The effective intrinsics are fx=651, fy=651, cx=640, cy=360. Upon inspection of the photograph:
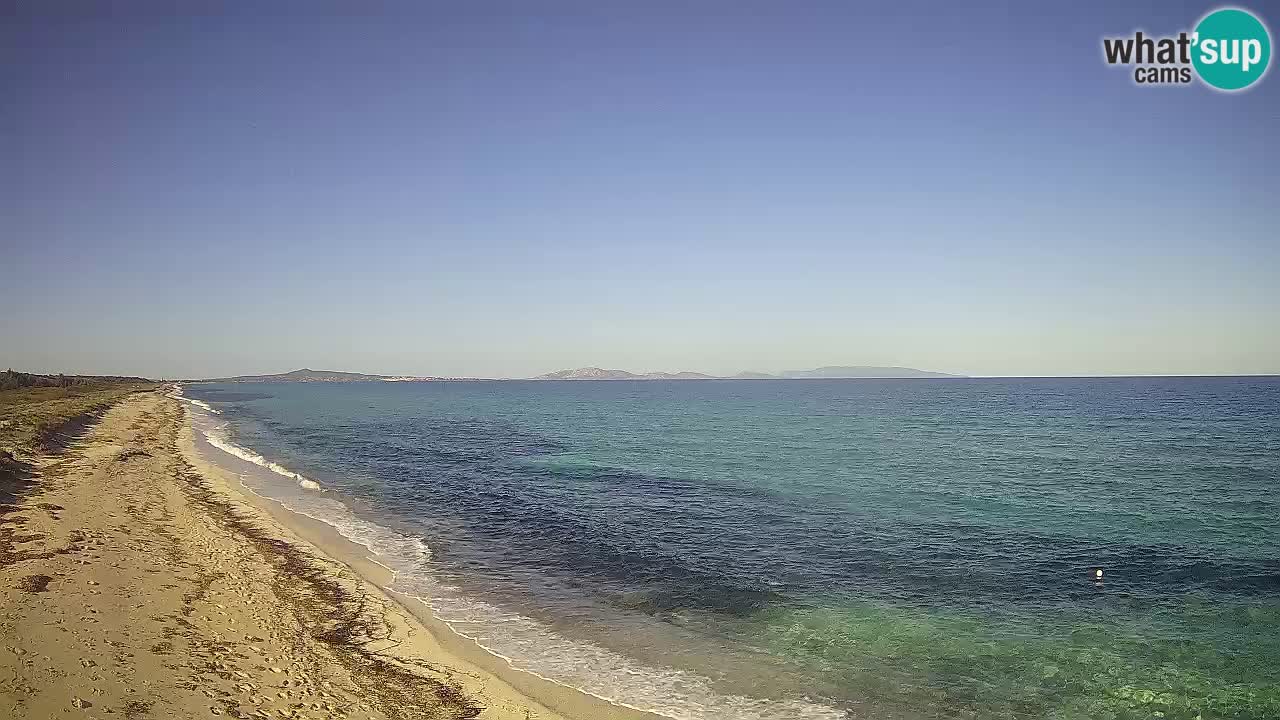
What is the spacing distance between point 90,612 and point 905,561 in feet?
64.4

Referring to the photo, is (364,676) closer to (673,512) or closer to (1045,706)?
(1045,706)

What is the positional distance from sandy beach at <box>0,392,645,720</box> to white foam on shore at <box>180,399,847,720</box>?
42 centimetres

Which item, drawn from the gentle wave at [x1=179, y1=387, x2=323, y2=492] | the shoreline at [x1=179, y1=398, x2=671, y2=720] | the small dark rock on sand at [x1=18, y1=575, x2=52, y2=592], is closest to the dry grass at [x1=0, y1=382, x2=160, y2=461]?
the gentle wave at [x1=179, y1=387, x2=323, y2=492]

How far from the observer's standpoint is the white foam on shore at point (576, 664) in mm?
10750

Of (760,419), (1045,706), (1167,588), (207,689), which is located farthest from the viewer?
(760,419)

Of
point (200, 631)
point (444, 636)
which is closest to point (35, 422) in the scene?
point (200, 631)

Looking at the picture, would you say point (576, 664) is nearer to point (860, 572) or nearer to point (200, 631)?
point (200, 631)

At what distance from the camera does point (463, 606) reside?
50.7ft

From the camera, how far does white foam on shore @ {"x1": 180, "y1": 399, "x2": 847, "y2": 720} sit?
10.8 m

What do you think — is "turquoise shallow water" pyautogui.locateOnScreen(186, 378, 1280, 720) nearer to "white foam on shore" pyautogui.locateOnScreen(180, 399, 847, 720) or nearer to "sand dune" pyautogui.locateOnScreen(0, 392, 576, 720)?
"white foam on shore" pyautogui.locateOnScreen(180, 399, 847, 720)

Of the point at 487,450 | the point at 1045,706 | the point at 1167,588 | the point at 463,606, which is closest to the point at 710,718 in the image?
the point at 1045,706

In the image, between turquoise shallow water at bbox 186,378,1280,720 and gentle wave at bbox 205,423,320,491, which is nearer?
turquoise shallow water at bbox 186,378,1280,720

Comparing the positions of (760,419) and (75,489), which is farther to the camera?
(760,419)

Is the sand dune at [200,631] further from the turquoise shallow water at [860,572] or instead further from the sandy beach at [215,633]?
the turquoise shallow water at [860,572]
